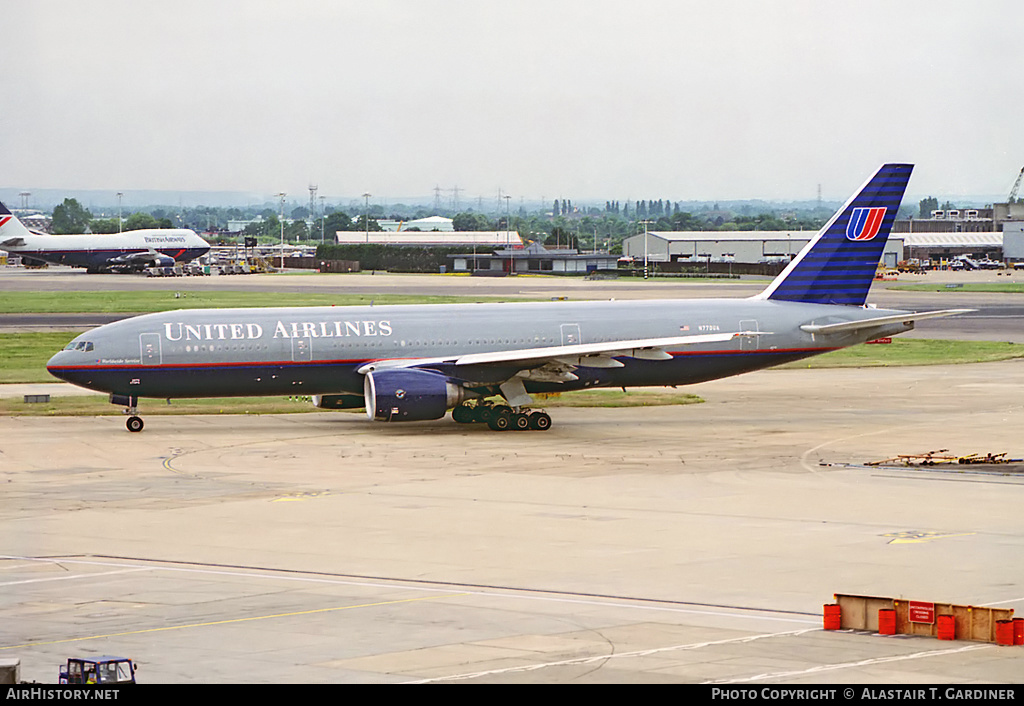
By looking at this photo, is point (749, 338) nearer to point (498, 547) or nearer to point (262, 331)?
point (262, 331)

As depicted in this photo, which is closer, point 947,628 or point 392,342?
point 947,628

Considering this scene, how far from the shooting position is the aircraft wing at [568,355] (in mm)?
48000

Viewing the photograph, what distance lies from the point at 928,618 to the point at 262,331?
107 ft

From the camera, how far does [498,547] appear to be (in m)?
29.3

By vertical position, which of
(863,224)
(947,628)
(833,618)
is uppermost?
(863,224)

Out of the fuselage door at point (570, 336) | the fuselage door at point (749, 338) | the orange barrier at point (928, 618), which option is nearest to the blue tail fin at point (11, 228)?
the fuselage door at point (570, 336)

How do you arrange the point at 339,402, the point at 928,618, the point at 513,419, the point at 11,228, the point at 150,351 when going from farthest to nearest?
the point at 11,228, the point at 339,402, the point at 513,419, the point at 150,351, the point at 928,618

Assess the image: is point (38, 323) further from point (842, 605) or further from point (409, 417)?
point (842, 605)

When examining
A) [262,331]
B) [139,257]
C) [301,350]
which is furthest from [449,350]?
[139,257]

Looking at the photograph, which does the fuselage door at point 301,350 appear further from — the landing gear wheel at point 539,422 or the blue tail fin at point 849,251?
the blue tail fin at point 849,251

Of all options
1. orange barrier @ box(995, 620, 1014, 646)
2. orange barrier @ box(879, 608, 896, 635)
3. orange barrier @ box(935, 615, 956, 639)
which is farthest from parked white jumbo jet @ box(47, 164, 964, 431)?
orange barrier @ box(995, 620, 1014, 646)

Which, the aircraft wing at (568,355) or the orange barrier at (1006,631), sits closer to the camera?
the orange barrier at (1006,631)

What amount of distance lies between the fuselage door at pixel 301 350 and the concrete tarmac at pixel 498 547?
281cm
